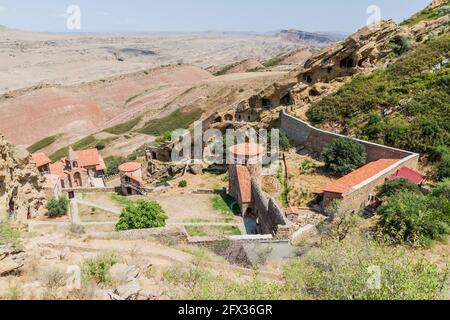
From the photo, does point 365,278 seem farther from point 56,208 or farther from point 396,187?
point 56,208

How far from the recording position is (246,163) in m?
29.9

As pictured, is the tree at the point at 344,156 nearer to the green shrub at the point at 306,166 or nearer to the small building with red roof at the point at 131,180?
the green shrub at the point at 306,166

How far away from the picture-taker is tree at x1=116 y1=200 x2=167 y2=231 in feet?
72.1

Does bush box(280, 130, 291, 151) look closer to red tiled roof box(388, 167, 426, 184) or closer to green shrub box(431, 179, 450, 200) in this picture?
red tiled roof box(388, 167, 426, 184)

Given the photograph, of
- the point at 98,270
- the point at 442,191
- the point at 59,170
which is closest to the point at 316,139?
the point at 442,191

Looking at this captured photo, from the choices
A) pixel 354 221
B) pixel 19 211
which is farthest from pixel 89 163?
pixel 354 221

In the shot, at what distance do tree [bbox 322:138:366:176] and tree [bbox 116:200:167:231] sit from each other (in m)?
14.4

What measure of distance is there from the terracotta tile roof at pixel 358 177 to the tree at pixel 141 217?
10833 millimetres

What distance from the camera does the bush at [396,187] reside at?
21.7m

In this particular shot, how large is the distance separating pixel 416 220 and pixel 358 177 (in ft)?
27.7

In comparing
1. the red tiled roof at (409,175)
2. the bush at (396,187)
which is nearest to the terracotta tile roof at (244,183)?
the bush at (396,187)

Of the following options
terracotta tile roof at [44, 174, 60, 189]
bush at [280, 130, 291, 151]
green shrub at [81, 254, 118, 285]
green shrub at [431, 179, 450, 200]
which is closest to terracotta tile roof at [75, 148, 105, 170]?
Answer: terracotta tile roof at [44, 174, 60, 189]
